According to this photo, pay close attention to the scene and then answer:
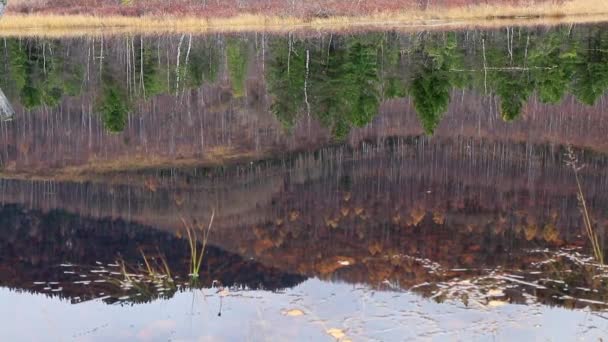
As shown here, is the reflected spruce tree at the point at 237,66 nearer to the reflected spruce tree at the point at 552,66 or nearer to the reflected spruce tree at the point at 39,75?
the reflected spruce tree at the point at 39,75

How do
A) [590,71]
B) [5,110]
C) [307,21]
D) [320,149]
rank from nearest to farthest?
[320,149] < [5,110] < [590,71] < [307,21]

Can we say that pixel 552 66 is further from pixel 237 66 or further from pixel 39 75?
pixel 39 75

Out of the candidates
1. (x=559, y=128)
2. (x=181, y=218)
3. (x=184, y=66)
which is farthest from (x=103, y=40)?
(x=181, y=218)

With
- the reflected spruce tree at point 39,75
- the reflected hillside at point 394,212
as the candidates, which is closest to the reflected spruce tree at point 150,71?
the reflected spruce tree at point 39,75

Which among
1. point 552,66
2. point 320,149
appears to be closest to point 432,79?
point 552,66

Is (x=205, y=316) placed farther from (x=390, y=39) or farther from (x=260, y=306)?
(x=390, y=39)

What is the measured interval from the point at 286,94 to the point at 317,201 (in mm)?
17485

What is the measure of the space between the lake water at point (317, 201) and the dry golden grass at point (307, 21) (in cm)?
1527

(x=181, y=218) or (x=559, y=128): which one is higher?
(x=559, y=128)

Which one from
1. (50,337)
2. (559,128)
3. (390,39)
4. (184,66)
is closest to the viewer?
(50,337)

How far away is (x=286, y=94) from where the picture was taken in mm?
33844

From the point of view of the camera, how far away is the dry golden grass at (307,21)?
55.0m

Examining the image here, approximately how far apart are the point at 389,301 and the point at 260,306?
6.09ft

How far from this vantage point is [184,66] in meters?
43.6
